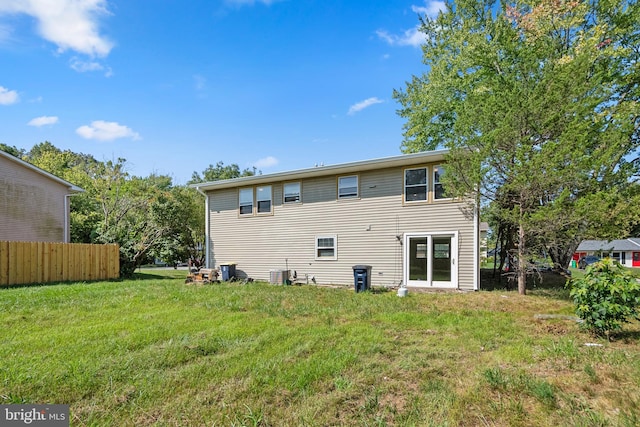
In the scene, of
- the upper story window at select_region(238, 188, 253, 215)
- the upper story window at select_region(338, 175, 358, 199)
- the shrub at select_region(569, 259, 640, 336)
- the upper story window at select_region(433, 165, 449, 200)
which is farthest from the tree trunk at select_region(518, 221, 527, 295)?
the upper story window at select_region(238, 188, 253, 215)

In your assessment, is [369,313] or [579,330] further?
[369,313]

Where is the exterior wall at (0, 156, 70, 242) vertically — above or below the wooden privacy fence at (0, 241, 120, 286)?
above

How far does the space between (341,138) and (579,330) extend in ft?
37.3

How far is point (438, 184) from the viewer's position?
983cm

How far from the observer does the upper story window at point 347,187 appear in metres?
11.2

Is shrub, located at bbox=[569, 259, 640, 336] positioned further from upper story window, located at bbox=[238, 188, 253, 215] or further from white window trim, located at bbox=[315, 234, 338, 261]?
upper story window, located at bbox=[238, 188, 253, 215]

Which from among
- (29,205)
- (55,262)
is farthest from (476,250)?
(29,205)

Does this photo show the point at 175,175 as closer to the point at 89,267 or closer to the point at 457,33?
the point at 89,267

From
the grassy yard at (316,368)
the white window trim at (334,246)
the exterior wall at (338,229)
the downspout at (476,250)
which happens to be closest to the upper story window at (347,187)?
the exterior wall at (338,229)

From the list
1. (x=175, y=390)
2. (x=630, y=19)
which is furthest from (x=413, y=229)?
(x=630, y=19)

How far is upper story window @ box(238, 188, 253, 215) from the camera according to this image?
13.2m

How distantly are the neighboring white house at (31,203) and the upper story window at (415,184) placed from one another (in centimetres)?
1580

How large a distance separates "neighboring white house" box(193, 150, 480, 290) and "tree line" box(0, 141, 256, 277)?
374cm

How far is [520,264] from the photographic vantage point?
8586 millimetres
